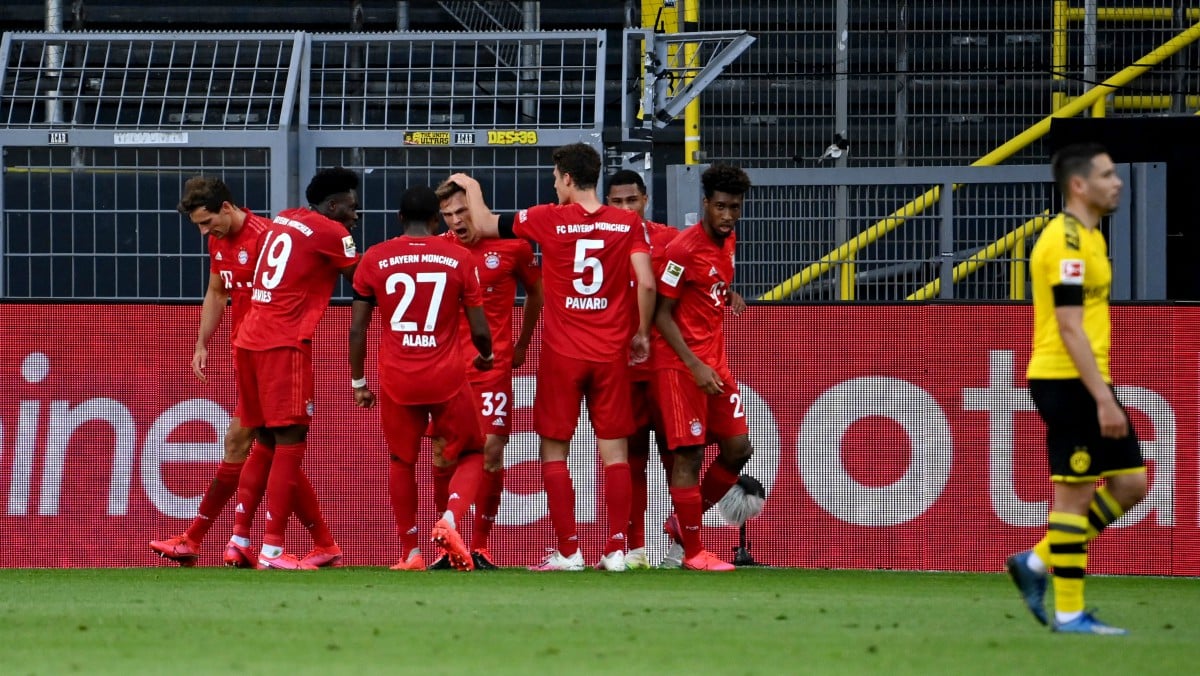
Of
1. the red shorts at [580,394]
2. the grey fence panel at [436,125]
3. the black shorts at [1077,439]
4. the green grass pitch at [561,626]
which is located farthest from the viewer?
the grey fence panel at [436,125]

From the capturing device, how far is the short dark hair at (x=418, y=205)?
8.96 m

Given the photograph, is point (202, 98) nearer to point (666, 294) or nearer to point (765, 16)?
point (765, 16)

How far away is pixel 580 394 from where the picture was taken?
9180 millimetres

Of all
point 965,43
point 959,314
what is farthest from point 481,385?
point 965,43

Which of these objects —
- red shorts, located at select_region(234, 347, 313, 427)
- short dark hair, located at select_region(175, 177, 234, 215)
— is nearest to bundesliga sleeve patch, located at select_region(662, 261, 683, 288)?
red shorts, located at select_region(234, 347, 313, 427)

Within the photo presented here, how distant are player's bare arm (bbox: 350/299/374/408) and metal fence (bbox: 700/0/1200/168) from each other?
12.6 ft

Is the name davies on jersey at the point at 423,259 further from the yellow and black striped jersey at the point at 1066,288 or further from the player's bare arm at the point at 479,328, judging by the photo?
the yellow and black striped jersey at the point at 1066,288

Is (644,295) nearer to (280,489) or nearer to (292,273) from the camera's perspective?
(292,273)

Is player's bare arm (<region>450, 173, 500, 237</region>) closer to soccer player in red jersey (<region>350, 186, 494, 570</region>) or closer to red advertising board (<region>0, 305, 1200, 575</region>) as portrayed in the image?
soccer player in red jersey (<region>350, 186, 494, 570</region>)

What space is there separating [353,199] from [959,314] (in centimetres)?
333

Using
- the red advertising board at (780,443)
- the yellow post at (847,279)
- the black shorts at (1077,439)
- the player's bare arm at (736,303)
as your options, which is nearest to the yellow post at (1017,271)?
the yellow post at (847,279)

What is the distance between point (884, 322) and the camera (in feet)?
33.7

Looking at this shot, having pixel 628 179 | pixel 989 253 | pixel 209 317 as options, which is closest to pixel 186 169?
pixel 209 317

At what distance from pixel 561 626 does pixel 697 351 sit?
3.07 meters
